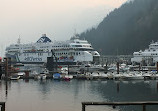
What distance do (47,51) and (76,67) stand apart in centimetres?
1918

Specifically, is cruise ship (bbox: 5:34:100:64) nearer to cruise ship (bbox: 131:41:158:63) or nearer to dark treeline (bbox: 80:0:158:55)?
cruise ship (bbox: 131:41:158:63)

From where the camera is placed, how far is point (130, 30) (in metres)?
169

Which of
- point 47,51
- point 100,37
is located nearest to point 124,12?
point 100,37

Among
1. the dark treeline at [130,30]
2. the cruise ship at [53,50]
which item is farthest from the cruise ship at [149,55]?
the dark treeline at [130,30]

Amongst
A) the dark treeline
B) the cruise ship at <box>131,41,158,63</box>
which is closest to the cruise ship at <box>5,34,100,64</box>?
the cruise ship at <box>131,41,158,63</box>

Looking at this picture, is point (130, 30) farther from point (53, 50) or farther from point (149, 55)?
point (53, 50)

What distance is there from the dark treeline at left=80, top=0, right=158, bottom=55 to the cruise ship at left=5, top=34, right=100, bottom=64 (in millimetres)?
37142

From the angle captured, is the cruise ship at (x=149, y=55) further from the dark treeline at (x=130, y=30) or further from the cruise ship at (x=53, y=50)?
the dark treeline at (x=130, y=30)

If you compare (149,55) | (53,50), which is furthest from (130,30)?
(53,50)

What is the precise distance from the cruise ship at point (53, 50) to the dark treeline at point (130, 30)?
37.1 meters

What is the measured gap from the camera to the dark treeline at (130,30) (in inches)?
6137

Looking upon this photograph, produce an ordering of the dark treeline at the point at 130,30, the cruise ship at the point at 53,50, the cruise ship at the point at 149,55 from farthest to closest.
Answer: the dark treeline at the point at 130,30, the cruise ship at the point at 149,55, the cruise ship at the point at 53,50

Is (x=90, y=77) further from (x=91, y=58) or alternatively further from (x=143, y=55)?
(x=143, y=55)

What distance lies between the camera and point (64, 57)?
335 feet
